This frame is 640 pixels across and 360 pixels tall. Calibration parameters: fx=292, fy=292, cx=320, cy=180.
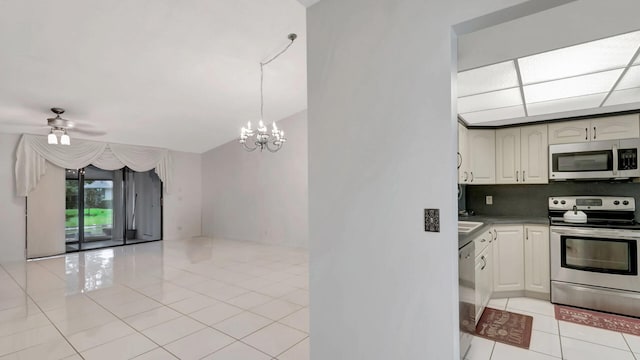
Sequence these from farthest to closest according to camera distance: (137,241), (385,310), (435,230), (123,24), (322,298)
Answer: (137,241), (123,24), (322,298), (385,310), (435,230)

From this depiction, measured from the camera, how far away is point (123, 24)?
3057 mm

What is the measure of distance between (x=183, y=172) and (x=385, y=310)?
7.99 metres

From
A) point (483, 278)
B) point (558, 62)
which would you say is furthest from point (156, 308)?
point (558, 62)

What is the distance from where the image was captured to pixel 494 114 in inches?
135

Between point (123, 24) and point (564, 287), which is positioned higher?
point (123, 24)

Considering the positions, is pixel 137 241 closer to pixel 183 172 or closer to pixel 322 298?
pixel 183 172

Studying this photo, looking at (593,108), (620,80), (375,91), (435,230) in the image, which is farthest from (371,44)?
(593,108)

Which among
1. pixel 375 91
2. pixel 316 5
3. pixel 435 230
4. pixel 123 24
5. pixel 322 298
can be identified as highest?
pixel 123 24

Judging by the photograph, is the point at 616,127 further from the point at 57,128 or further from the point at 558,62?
the point at 57,128

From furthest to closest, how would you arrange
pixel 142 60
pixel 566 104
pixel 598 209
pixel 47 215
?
pixel 47 215
pixel 142 60
pixel 598 209
pixel 566 104

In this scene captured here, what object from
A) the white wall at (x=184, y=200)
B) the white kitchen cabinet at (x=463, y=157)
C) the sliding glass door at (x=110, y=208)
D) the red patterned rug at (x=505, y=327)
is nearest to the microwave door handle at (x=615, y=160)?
the white kitchen cabinet at (x=463, y=157)

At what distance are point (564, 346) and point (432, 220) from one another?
2151 millimetres

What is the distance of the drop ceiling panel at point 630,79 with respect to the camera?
87.6 inches

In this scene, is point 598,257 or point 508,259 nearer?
point 598,257
